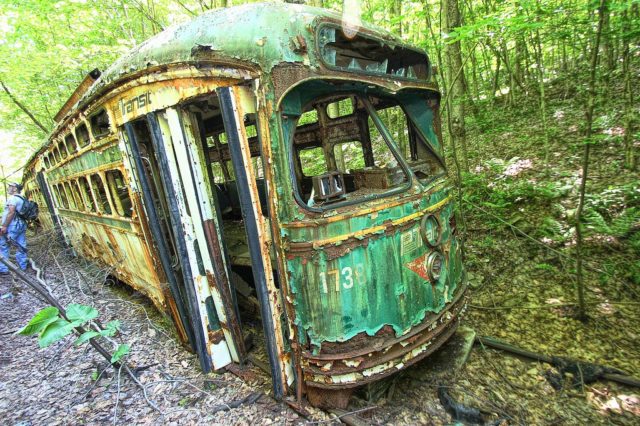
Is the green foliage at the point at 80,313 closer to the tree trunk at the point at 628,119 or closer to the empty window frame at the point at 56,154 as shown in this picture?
the empty window frame at the point at 56,154

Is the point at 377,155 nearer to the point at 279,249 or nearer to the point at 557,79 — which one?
the point at 557,79

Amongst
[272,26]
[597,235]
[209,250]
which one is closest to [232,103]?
[272,26]

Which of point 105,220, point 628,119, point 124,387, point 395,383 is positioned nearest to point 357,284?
point 395,383

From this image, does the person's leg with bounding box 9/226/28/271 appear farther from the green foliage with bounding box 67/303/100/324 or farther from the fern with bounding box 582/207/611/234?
the fern with bounding box 582/207/611/234

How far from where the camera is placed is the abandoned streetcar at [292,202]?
7.50 feet

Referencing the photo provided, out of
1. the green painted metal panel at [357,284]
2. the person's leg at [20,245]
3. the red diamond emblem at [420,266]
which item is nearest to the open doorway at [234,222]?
the green painted metal panel at [357,284]

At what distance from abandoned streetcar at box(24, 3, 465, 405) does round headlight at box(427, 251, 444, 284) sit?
0.02 metres

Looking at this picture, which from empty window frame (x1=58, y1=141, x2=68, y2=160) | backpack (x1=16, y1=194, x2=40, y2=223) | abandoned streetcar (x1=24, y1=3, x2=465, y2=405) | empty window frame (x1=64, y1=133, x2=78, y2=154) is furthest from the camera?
backpack (x1=16, y1=194, x2=40, y2=223)

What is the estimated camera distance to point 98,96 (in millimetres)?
3314

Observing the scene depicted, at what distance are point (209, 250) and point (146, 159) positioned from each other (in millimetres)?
1163

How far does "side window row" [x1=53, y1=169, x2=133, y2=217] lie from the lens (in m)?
4.23

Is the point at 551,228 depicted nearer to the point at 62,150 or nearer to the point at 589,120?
the point at 589,120

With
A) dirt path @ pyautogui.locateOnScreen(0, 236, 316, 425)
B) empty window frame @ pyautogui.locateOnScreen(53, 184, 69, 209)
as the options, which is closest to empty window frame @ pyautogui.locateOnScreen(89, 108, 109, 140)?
dirt path @ pyautogui.locateOnScreen(0, 236, 316, 425)

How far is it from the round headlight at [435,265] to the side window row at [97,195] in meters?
3.31
